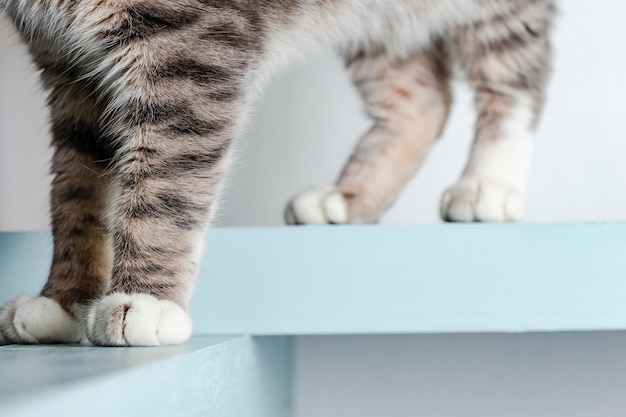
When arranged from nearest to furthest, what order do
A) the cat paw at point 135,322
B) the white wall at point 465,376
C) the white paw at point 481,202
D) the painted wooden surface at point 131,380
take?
the painted wooden surface at point 131,380 < the cat paw at point 135,322 < the white paw at point 481,202 < the white wall at point 465,376

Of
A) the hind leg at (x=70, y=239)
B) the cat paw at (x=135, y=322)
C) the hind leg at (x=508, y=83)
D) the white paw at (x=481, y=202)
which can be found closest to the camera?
the cat paw at (x=135, y=322)

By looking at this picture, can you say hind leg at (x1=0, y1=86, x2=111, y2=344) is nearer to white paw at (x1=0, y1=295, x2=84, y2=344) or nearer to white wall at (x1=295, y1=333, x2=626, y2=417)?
white paw at (x1=0, y1=295, x2=84, y2=344)

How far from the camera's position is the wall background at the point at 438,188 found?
1.39 metres

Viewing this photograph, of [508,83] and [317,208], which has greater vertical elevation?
[508,83]

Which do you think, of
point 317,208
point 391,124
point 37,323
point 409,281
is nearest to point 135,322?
point 37,323

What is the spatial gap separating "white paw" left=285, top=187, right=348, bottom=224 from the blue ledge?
247 millimetres

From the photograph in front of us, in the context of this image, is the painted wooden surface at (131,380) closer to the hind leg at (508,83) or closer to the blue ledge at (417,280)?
the blue ledge at (417,280)

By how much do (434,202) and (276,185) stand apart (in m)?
0.31

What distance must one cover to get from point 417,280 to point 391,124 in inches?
21.2

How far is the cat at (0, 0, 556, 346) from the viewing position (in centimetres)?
77

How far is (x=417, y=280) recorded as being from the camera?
872mm

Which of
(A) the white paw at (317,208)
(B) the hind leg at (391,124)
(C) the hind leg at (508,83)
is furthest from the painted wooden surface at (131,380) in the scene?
(C) the hind leg at (508,83)

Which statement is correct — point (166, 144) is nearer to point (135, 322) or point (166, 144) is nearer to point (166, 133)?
point (166, 133)

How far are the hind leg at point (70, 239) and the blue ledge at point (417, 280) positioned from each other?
129mm
